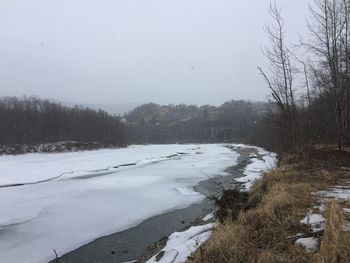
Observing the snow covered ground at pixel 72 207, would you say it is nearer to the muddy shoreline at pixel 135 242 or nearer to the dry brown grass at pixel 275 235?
the muddy shoreline at pixel 135 242

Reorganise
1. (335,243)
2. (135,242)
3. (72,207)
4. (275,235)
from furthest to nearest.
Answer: (72,207) → (135,242) → (275,235) → (335,243)

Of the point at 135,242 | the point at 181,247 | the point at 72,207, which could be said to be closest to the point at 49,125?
the point at 72,207

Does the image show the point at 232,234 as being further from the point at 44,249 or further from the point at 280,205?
the point at 44,249

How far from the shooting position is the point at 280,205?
8609 millimetres

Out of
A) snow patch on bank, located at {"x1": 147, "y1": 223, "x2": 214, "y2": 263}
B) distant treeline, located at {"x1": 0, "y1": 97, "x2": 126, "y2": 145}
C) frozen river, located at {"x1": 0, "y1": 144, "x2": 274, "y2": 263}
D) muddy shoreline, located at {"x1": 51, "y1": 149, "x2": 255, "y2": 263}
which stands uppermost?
distant treeline, located at {"x1": 0, "y1": 97, "x2": 126, "y2": 145}

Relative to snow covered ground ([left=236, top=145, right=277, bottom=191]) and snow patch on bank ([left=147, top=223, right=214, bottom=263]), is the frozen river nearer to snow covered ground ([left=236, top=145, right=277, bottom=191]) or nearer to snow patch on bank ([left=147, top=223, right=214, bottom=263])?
snow covered ground ([left=236, top=145, right=277, bottom=191])

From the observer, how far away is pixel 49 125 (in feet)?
324

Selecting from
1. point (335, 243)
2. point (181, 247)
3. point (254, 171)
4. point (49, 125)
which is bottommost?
point (254, 171)

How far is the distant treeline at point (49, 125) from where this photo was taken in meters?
90.3

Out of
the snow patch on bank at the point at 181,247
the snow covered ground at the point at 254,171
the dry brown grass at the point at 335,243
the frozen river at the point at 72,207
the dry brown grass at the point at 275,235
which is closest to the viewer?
the dry brown grass at the point at 335,243

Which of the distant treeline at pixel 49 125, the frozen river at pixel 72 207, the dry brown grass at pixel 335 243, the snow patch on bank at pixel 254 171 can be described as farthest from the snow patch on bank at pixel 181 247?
the distant treeline at pixel 49 125

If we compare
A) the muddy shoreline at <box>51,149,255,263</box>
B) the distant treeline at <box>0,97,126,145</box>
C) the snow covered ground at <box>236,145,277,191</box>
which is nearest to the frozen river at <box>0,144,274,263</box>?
the muddy shoreline at <box>51,149,255,263</box>

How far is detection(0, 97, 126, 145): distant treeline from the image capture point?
90.3 meters

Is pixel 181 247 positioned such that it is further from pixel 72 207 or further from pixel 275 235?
pixel 72 207
